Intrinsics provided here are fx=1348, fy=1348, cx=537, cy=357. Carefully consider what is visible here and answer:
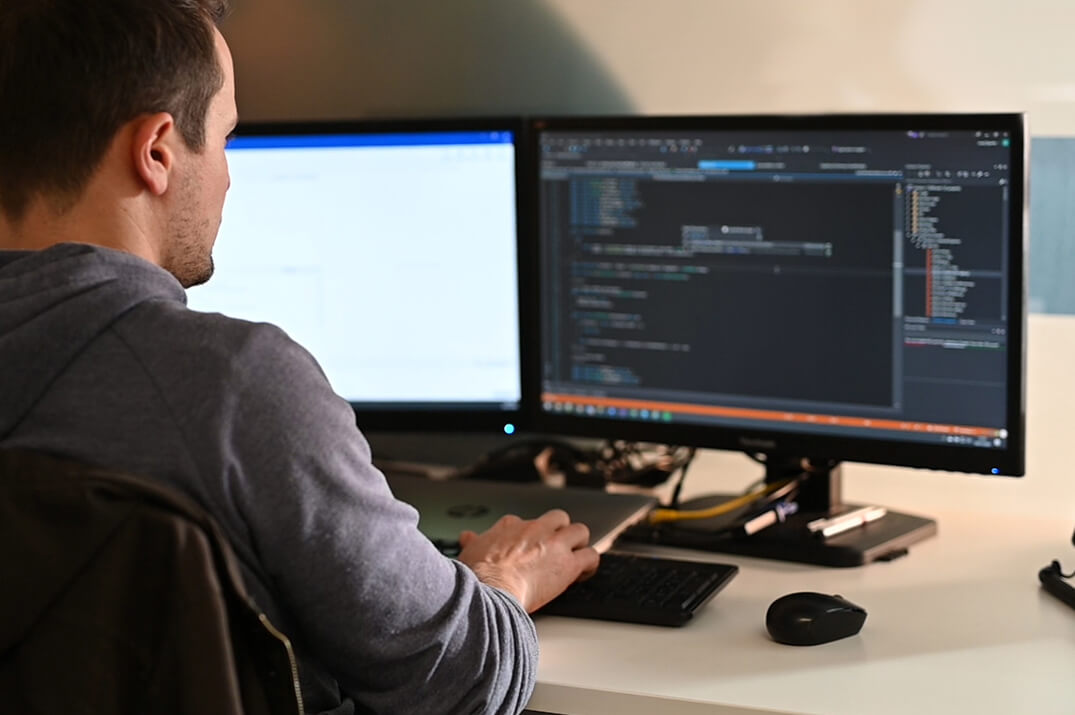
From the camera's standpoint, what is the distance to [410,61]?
6.77 feet

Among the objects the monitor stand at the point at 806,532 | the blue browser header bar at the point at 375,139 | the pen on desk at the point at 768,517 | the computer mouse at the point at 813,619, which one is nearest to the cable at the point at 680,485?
the monitor stand at the point at 806,532

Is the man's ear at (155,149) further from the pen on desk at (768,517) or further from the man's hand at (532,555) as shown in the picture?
the pen on desk at (768,517)

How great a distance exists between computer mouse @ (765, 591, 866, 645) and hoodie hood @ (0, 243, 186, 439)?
2.28ft

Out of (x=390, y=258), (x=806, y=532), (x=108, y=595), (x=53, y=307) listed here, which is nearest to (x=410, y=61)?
(x=390, y=258)

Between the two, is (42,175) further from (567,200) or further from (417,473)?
(417,473)

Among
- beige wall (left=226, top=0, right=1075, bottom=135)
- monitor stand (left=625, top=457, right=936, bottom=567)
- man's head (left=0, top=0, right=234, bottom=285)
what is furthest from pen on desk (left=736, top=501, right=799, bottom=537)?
man's head (left=0, top=0, right=234, bottom=285)

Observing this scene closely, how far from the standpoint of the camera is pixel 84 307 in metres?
1.08

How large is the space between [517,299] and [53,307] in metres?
0.83

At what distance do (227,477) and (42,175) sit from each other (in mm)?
339

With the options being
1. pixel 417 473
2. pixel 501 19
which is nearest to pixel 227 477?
pixel 417 473

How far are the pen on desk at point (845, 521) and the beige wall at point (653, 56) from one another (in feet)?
1.75

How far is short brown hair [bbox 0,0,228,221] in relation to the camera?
1152 millimetres

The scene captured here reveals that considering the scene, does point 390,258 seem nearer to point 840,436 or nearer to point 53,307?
point 840,436

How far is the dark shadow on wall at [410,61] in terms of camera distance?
199cm
